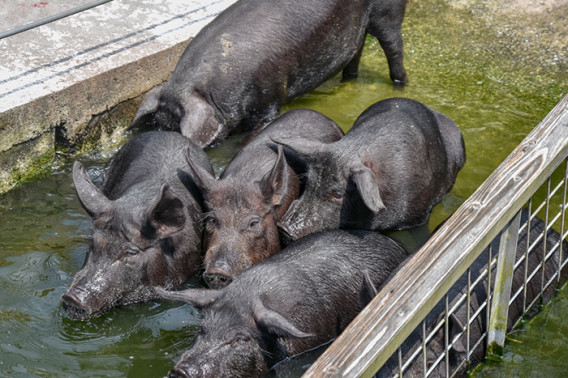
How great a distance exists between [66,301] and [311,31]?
12.3 feet

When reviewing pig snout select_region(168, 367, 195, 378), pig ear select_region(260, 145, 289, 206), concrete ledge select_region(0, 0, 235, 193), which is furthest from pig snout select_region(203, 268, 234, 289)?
concrete ledge select_region(0, 0, 235, 193)

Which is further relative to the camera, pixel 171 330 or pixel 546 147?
pixel 171 330

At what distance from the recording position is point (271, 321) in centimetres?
523

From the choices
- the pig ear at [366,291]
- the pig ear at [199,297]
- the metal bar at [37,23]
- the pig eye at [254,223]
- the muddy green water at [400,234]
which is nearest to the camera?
the pig ear at [366,291]

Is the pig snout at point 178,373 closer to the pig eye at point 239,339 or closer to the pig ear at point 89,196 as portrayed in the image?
the pig eye at point 239,339

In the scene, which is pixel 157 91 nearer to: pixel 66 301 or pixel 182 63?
pixel 182 63

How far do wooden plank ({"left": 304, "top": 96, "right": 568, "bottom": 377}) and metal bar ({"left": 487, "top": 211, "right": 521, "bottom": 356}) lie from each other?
268mm

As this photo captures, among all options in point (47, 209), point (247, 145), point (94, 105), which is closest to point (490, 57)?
point (247, 145)

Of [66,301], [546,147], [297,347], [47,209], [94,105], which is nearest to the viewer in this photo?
[546,147]

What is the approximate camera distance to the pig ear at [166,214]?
6.16m

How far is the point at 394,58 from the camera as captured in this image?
30.6ft

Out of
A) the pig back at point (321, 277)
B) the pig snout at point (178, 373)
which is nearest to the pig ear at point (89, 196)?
the pig back at point (321, 277)

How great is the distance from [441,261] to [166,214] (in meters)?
2.63

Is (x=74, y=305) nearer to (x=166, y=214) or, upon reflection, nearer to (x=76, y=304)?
(x=76, y=304)
